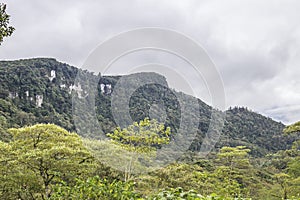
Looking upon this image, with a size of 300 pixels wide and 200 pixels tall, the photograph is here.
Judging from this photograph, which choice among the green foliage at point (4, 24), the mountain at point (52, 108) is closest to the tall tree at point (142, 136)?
the green foliage at point (4, 24)

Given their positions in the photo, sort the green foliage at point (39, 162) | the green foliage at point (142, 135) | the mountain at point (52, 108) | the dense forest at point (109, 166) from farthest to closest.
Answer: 1. the mountain at point (52, 108)
2. the green foliage at point (142, 135)
3. the green foliage at point (39, 162)
4. the dense forest at point (109, 166)

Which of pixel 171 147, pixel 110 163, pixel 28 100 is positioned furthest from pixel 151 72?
pixel 28 100

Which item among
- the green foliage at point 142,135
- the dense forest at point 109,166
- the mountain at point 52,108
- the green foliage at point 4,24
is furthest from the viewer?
the mountain at point 52,108

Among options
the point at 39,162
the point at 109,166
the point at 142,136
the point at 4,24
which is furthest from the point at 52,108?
the point at 4,24

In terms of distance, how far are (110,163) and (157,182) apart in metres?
2.17

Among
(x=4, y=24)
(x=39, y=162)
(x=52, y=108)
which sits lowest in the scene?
(x=39, y=162)

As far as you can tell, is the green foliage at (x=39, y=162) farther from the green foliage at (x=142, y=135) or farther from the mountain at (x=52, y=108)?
the mountain at (x=52, y=108)

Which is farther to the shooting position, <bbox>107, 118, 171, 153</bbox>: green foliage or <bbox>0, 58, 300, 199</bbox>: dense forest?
<bbox>107, 118, 171, 153</bbox>: green foliage

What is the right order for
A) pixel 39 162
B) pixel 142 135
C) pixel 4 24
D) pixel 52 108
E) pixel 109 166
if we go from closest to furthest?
1. pixel 4 24
2. pixel 39 162
3. pixel 142 135
4. pixel 109 166
5. pixel 52 108

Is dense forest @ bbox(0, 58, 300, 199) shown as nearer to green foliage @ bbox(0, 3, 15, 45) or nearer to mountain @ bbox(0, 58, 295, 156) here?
green foliage @ bbox(0, 3, 15, 45)

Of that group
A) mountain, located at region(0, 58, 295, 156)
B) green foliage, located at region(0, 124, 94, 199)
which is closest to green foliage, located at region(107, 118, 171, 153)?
green foliage, located at region(0, 124, 94, 199)

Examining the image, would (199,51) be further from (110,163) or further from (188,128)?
(110,163)

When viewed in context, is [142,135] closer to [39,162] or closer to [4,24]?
[39,162]

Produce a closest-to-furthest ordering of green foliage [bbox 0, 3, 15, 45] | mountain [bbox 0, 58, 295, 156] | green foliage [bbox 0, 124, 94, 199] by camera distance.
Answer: green foliage [bbox 0, 3, 15, 45], green foliage [bbox 0, 124, 94, 199], mountain [bbox 0, 58, 295, 156]
